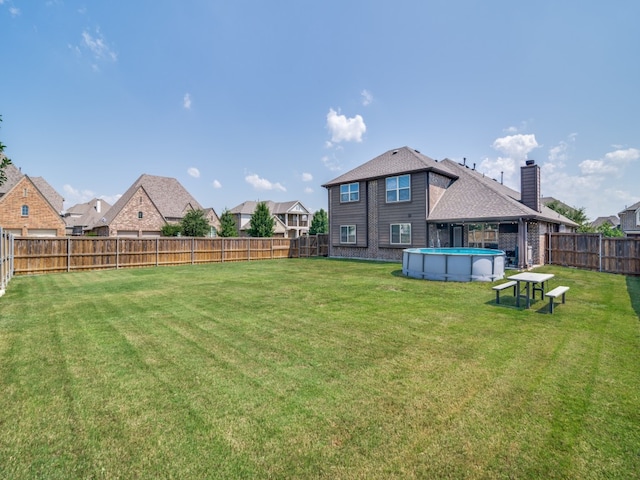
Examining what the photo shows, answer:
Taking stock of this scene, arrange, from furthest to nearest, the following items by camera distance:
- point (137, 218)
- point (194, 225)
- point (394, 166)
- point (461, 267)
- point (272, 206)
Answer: point (272, 206)
point (137, 218)
point (194, 225)
point (394, 166)
point (461, 267)

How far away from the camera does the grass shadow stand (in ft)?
24.7

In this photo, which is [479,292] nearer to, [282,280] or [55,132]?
[282,280]

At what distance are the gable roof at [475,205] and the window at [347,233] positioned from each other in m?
6.04

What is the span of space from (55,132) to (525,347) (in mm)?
24394

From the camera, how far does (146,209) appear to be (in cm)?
3544

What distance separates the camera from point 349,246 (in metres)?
22.5

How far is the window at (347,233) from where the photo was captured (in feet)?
72.9

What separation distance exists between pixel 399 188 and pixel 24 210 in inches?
1364

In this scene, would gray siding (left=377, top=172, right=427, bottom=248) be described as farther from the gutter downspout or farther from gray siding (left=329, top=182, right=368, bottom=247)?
the gutter downspout

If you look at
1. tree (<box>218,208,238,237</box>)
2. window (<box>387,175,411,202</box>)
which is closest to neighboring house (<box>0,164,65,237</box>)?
tree (<box>218,208,238,237</box>)

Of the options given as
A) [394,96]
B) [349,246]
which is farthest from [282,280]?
[394,96]

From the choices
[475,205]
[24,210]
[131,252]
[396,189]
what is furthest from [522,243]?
[24,210]

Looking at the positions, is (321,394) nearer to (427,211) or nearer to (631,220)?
(427,211)

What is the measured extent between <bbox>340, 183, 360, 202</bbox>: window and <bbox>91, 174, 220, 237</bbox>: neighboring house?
2098 centimetres
